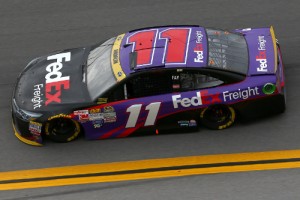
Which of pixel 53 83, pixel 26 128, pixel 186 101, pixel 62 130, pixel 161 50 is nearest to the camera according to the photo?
pixel 186 101

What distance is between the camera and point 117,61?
829cm

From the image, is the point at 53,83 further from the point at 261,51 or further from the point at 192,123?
the point at 261,51

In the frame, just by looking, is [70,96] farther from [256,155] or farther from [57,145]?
[256,155]

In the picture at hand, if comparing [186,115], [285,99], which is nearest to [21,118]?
[186,115]

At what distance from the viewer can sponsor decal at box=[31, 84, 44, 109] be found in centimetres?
831

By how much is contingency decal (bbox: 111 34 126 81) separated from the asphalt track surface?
3.42ft

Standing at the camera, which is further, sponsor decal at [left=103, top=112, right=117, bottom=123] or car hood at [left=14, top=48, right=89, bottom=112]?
car hood at [left=14, top=48, right=89, bottom=112]

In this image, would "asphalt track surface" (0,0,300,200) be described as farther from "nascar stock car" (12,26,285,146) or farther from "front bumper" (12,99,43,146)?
"nascar stock car" (12,26,285,146)

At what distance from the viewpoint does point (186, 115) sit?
815 cm

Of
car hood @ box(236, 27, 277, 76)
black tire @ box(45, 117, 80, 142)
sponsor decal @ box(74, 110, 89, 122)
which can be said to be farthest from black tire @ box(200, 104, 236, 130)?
black tire @ box(45, 117, 80, 142)

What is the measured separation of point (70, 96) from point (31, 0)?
4.58 meters

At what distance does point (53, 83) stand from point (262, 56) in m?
3.28

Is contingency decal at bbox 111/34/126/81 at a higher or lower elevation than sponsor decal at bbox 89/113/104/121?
higher

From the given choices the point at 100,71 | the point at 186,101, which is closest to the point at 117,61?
the point at 100,71
